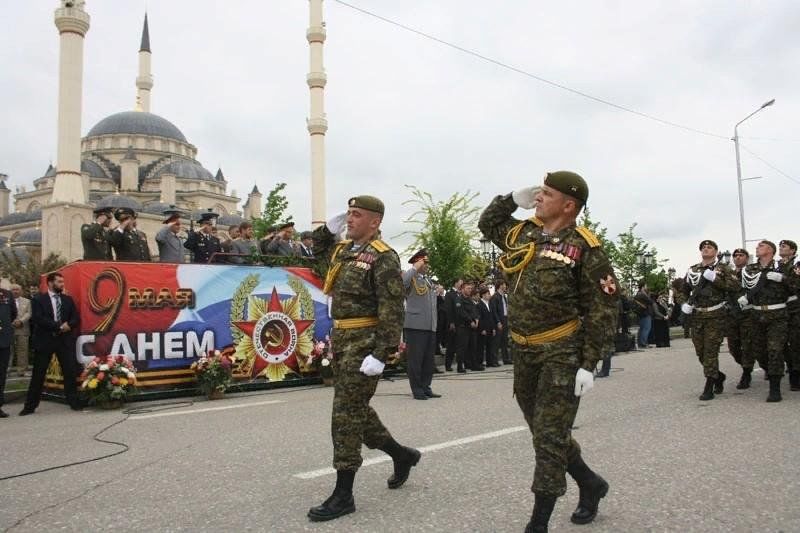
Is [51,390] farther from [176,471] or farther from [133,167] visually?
[133,167]

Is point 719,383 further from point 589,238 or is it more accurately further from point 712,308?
point 589,238

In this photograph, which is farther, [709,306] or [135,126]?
[135,126]

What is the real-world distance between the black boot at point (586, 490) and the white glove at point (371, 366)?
130 cm

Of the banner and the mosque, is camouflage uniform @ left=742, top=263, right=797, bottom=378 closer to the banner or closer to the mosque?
the banner

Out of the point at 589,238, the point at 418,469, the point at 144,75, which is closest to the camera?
the point at 589,238

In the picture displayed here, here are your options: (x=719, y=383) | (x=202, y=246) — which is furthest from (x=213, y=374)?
(x=719, y=383)

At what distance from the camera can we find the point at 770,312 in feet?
30.8

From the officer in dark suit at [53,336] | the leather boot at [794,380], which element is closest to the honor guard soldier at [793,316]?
the leather boot at [794,380]

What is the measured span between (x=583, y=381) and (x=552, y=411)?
24 cm

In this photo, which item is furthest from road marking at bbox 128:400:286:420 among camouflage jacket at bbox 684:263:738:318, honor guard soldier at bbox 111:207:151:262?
camouflage jacket at bbox 684:263:738:318

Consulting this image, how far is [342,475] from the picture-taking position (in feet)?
13.9

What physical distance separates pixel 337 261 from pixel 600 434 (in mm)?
3378

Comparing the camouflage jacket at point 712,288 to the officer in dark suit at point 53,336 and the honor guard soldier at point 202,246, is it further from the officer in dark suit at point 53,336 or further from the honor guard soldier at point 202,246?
the officer in dark suit at point 53,336

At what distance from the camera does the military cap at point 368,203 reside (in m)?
4.90
